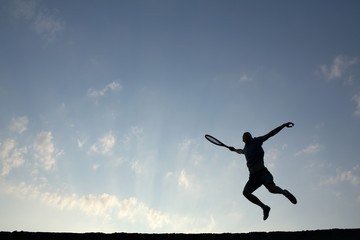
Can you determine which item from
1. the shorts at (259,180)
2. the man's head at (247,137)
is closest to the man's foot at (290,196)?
the shorts at (259,180)

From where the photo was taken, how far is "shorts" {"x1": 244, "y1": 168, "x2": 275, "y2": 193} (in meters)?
6.13

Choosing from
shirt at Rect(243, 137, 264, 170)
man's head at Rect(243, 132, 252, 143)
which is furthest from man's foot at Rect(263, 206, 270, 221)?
man's head at Rect(243, 132, 252, 143)

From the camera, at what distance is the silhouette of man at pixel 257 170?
6.04 m
